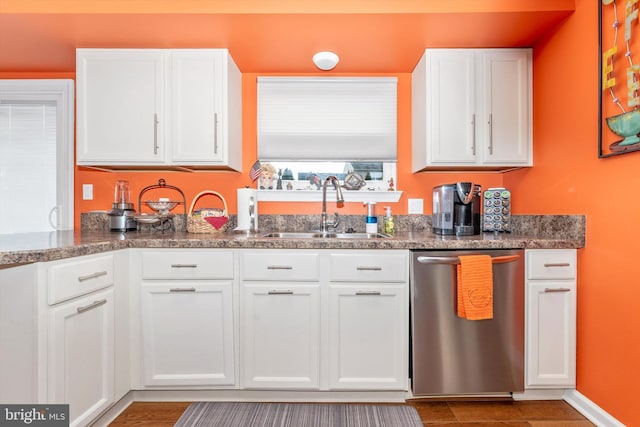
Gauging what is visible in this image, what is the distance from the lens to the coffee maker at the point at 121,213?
2.41 meters

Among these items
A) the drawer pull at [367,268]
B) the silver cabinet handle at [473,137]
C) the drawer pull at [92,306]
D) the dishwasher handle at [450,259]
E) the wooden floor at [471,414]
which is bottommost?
the wooden floor at [471,414]

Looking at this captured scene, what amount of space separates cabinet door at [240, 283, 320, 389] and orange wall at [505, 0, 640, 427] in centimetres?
143

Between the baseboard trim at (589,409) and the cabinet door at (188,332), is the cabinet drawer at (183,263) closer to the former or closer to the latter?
the cabinet door at (188,332)

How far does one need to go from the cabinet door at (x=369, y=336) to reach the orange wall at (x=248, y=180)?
892mm

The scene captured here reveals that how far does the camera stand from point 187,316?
1888 millimetres

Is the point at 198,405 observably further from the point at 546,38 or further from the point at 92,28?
the point at 546,38

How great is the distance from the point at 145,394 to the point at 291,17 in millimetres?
2257

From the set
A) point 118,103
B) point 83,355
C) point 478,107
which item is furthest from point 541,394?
point 118,103

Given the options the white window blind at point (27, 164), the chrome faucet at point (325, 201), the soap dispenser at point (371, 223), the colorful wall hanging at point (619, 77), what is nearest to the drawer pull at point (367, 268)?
the soap dispenser at point (371, 223)

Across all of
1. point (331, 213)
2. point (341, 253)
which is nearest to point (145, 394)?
point (341, 253)

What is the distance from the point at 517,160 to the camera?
2.27 m

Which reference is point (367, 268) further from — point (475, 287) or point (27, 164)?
point (27, 164)

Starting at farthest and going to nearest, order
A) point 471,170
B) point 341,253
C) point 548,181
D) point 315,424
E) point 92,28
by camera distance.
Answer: point 471,170 → point 548,181 → point 92,28 → point 341,253 → point 315,424

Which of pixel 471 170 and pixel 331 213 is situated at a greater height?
pixel 471 170
